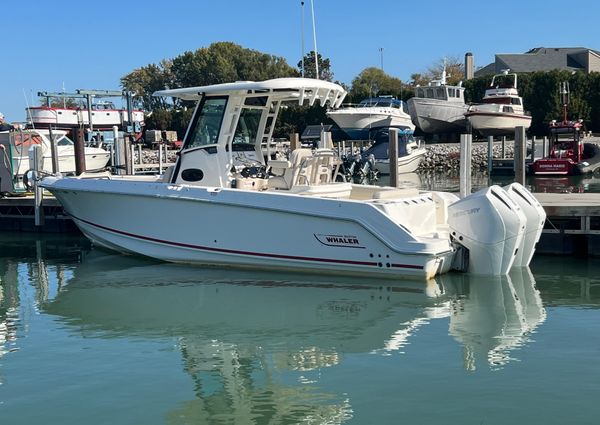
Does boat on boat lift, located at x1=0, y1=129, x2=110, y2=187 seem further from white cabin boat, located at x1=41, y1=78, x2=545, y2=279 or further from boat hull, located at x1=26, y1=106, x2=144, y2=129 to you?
boat hull, located at x1=26, y1=106, x2=144, y2=129

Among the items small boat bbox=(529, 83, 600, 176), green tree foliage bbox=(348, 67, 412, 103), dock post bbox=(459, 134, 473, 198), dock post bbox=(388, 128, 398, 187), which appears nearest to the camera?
dock post bbox=(459, 134, 473, 198)

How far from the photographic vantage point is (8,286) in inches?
447

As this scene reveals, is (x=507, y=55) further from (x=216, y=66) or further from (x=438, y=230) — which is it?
(x=438, y=230)

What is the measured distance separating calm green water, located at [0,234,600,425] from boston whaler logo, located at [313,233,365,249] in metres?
0.55

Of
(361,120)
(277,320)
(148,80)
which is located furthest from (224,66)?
(277,320)

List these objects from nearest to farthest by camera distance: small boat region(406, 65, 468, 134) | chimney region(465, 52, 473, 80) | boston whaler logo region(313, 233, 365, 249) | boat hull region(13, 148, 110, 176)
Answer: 1. boston whaler logo region(313, 233, 365, 249)
2. boat hull region(13, 148, 110, 176)
3. small boat region(406, 65, 468, 134)
4. chimney region(465, 52, 473, 80)

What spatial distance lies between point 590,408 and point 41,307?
23.0 ft

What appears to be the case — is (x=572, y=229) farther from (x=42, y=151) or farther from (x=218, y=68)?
(x=218, y=68)

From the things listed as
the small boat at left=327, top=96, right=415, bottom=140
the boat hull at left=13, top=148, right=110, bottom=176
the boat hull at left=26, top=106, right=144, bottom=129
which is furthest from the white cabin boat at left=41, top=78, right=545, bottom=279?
the boat hull at left=26, top=106, right=144, bottom=129

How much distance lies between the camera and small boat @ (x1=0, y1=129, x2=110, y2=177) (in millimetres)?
18594

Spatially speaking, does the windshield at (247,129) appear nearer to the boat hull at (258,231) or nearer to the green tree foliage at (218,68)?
the boat hull at (258,231)

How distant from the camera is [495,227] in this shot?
977cm

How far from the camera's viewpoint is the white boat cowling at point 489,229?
384 inches

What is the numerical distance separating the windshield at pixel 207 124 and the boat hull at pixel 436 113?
107ft
